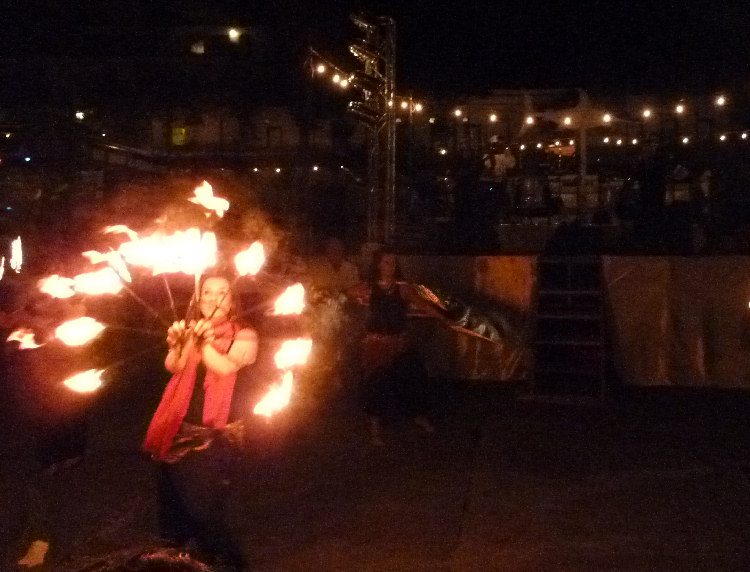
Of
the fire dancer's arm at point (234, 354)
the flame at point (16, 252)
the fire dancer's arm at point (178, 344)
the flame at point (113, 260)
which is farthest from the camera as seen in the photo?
the flame at point (16, 252)

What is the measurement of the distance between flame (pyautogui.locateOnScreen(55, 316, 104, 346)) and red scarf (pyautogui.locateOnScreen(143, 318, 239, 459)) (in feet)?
2.06

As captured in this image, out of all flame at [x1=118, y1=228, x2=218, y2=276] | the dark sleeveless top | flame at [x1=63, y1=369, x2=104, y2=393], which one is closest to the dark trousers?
flame at [x1=63, y1=369, x2=104, y2=393]

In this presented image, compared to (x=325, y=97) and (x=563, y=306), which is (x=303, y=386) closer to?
(x=563, y=306)

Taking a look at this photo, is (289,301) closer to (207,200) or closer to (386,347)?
(207,200)

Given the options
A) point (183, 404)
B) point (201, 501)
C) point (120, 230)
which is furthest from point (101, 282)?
point (201, 501)

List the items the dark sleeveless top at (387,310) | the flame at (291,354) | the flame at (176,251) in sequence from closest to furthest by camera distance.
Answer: the flame at (176,251) < the flame at (291,354) < the dark sleeveless top at (387,310)

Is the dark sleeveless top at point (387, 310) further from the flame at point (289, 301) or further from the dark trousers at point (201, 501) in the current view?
the flame at point (289, 301)

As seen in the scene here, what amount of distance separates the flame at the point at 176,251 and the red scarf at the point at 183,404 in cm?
53


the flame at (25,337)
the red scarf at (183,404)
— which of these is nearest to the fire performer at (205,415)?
the red scarf at (183,404)

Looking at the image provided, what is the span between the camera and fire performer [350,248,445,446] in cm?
730

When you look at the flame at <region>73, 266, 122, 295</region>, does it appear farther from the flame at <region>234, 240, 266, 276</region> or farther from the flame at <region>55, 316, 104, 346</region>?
the flame at <region>234, 240, 266, 276</region>

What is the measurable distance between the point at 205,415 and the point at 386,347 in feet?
9.25

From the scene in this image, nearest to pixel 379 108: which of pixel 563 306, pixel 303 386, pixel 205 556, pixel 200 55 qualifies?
pixel 563 306

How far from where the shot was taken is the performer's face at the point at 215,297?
4.27 m
